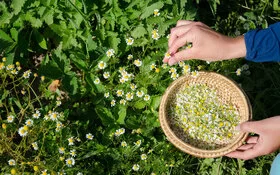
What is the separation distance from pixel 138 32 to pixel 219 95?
1.98ft

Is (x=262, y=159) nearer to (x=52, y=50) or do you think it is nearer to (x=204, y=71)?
(x=204, y=71)

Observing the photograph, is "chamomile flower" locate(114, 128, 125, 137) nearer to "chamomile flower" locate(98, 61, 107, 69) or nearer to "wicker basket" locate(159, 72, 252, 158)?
"wicker basket" locate(159, 72, 252, 158)

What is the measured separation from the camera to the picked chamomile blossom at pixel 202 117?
8.34ft

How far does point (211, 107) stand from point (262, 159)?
1.51ft

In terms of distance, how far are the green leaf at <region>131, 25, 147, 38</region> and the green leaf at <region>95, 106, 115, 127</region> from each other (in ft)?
1.49

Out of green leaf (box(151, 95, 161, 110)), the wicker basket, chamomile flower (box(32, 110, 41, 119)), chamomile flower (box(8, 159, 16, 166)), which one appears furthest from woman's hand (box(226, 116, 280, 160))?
chamomile flower (box(8, 159, 16, 166))

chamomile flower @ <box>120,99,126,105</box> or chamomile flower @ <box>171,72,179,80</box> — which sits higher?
chamomile flower @ <box>171,72,179,80</box>

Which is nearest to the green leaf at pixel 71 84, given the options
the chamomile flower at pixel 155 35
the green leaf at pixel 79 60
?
the green leaf at pixel 79 60

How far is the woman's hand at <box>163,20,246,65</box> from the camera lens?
2051 mm

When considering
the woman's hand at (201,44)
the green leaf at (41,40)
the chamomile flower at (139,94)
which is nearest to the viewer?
the woman's hand at (201,44)

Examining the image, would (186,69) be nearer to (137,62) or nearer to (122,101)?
(137,62)

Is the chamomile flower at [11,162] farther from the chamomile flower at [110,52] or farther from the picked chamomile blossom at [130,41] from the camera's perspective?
the picked chamomile blossom at [130,41]

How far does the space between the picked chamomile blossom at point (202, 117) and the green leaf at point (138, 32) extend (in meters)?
0.39

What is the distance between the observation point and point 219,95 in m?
2.63
